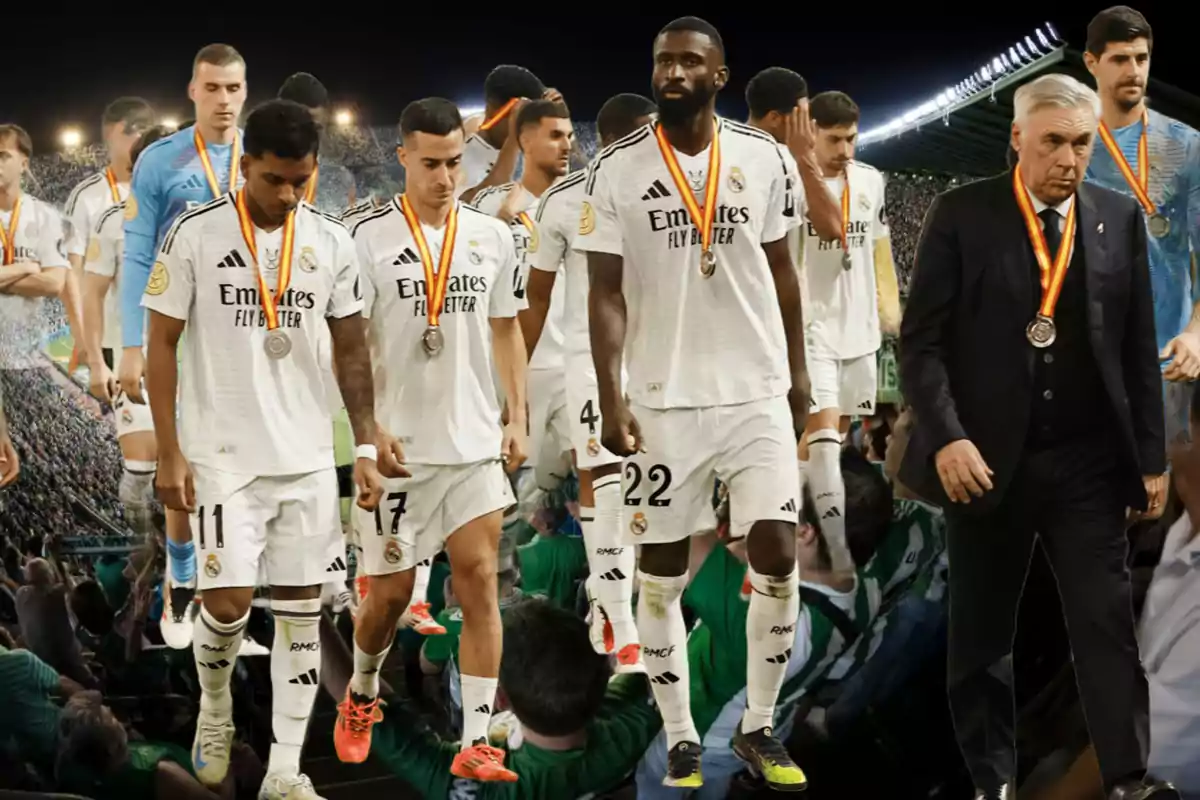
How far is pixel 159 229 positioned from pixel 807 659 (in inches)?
94.8

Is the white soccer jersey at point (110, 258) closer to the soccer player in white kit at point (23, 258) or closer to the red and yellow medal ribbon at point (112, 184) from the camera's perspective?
the red and yellow medal ribbon at point (112, 184)

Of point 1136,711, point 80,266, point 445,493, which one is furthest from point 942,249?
point 80,266

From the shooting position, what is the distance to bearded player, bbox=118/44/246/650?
14.0ft

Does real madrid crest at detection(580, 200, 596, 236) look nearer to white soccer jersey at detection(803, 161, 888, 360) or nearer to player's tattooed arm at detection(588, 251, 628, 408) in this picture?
player's tattooed arm at detection(588, 251, 628, 408)

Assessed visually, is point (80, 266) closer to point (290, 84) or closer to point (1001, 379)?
point (290, 84)

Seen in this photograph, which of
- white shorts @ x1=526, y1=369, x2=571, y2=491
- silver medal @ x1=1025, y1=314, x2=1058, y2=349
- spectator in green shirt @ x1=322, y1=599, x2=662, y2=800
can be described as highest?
silver medal @ x1=1025, y1=314, x2=1058, y2=349

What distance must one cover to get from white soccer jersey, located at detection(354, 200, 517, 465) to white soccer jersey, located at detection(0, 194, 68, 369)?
103 centimetres

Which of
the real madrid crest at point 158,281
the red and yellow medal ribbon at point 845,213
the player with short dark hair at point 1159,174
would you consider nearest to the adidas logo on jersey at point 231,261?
the real madrid crest at point 158,281

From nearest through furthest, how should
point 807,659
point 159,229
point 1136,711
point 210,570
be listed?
point 1136,711, point 210,570, point 159,229, point 807,659

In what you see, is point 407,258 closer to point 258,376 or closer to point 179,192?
point 258,376

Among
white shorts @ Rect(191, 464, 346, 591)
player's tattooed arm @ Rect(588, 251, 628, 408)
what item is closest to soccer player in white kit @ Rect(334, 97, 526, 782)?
white shorts @ Rect(191, 464, 346, 591)

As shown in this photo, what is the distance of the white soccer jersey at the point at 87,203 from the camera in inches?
175

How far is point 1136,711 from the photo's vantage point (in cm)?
375

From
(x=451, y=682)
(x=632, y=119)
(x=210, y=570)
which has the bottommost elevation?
(x=451, y=682)
